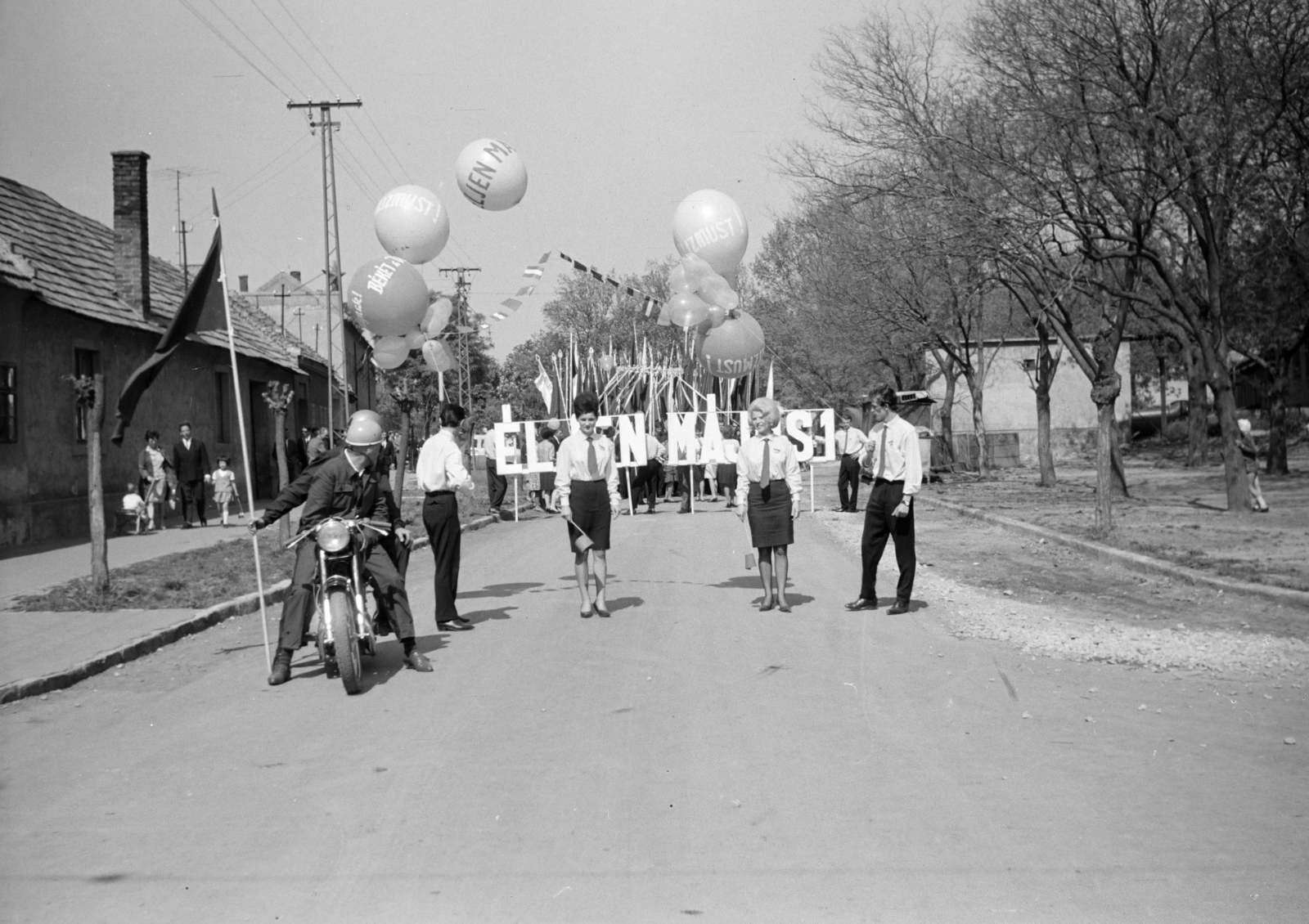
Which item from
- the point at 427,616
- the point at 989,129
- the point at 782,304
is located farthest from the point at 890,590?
the point at 782,304

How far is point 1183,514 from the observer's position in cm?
2041

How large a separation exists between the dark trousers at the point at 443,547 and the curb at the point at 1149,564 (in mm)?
7056

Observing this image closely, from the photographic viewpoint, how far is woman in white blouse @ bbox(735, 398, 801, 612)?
10844 millimetres

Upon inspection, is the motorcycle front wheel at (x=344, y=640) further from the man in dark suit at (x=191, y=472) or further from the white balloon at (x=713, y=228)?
the man in dark suit at (x=191, y=472)

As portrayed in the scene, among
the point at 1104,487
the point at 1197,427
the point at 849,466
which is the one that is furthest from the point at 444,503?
the point at 1197,427

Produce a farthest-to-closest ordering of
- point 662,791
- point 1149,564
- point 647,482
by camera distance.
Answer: point 647,482 < point 1149,564 < point 662,791

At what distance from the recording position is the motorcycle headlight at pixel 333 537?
773 centimetres

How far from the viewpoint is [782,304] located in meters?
53.7

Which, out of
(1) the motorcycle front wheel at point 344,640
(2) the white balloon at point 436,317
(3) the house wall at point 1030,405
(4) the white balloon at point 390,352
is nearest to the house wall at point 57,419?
(4) the white balloon at point 390,352

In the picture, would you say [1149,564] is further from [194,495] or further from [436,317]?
[194,495]

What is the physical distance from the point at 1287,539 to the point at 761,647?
9.80 m

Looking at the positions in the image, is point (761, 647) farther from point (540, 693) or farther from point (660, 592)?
point (660, 592)

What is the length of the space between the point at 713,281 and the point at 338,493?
10786mm

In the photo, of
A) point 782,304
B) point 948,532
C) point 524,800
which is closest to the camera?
point 524,800
